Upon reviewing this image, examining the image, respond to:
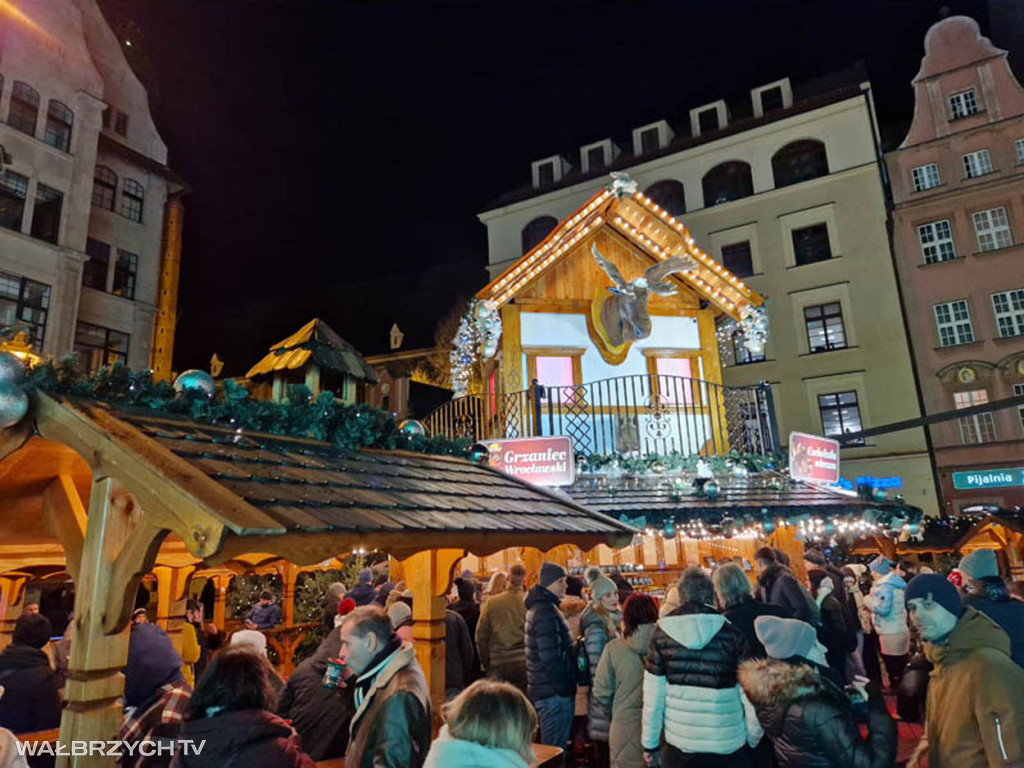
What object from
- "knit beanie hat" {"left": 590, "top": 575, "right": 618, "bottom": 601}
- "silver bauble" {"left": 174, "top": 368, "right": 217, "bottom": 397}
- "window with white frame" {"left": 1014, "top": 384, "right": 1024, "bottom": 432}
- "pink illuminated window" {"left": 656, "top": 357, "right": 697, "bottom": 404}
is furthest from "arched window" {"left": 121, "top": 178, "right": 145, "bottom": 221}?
"window with white frame" {"left": 1014, "top": 384, "right": 1024, "bottom": 432}

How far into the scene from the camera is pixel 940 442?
21.7 metres

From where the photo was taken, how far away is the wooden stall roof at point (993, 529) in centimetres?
1352

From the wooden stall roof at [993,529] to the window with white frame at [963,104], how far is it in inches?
654

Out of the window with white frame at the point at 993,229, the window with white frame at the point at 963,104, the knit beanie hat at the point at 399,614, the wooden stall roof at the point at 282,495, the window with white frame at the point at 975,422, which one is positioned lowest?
the knit beanie hat at the point at 399,614

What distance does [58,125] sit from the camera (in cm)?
2006

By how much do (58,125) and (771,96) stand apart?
27841 millimetres

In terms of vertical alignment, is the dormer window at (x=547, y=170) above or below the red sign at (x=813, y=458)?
above

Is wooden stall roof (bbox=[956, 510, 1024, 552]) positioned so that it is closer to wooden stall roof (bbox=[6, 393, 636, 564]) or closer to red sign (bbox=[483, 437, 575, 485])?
red sign (bbox=[483, 437, 575, 485])

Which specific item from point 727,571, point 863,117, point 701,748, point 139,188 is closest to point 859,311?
point 863,117

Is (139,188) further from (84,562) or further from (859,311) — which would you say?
(859,311)

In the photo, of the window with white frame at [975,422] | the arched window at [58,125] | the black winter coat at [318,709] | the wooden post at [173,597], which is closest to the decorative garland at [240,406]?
the black winter coat at [318,709]

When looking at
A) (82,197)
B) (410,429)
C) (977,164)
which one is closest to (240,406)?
(410,429)

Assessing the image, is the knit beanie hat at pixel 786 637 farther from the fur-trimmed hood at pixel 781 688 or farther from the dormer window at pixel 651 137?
the dormer window at pixel 651 137

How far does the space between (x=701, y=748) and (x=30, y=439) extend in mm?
4255
